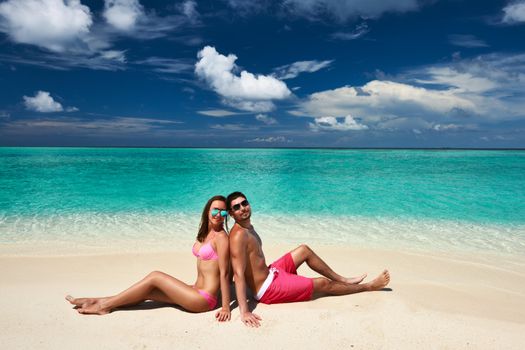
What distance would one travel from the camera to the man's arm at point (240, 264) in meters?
3.76

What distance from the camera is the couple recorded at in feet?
12.6

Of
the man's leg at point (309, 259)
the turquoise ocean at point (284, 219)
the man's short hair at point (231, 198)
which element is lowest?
the turquoise ocean at point (284, 219)

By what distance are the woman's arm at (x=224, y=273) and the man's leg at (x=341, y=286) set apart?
1.18 meters

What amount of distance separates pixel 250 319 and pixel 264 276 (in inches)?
23.8

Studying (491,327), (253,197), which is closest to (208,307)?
(491,327)

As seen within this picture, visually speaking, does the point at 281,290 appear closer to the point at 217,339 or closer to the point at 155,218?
the point at 217,339

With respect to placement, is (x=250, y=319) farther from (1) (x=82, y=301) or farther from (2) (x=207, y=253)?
(1) (x=82, y=301)

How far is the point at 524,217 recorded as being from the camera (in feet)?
35.9

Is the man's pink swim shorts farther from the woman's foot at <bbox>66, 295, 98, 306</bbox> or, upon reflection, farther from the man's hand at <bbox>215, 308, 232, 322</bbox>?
the woman's foot at <bbox>66, 295, 98, 306</bbox>

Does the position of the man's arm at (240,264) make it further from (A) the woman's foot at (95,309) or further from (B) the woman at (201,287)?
(A) the woman's foot at (95,309)

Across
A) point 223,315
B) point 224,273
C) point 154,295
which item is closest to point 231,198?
point 224,273

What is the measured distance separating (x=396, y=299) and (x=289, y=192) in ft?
40.5

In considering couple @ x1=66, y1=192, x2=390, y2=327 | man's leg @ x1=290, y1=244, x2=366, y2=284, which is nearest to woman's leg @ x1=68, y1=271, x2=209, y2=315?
couple @ x1=66, y1=192, x2=390, y2=327

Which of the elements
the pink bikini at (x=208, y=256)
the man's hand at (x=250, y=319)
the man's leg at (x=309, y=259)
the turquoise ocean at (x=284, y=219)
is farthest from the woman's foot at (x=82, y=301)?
the turquoise ocean at (x=284, y=219)
